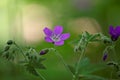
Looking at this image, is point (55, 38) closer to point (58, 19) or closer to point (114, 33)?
point (114, 33)

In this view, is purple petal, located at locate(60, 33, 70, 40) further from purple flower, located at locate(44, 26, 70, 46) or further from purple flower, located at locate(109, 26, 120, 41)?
purple flower, located at locate(109, 26, 120, 41)

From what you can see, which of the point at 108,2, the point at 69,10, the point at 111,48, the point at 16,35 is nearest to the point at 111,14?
the point at 108,2

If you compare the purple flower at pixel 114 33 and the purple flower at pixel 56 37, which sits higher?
the purple flower at pixel 114 33

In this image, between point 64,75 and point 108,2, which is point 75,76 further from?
point 108,2

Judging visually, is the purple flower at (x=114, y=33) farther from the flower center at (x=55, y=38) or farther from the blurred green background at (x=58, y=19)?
the blurred green background at (x=58, y=19)

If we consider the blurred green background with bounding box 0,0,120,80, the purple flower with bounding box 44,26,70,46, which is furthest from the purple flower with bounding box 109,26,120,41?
the blurred green background with bounding box 0,0,120,80

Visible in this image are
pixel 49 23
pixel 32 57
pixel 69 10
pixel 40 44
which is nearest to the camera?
pixel 32 57

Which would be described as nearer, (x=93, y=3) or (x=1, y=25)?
(x=1, y=25)

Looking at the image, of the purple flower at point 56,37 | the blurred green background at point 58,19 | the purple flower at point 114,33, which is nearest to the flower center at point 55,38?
the purple flower at point 56,37
